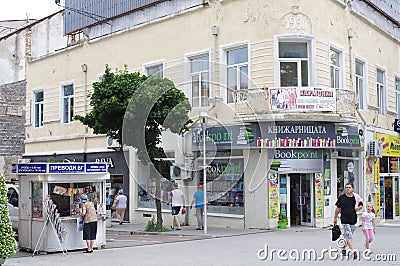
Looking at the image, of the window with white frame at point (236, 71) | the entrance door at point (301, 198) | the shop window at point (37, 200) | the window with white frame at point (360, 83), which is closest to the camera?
the shop window at point (37, 200)

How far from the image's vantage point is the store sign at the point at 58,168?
15.5 m

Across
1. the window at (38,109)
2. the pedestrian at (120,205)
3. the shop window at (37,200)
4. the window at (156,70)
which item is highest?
the window at (156,70)

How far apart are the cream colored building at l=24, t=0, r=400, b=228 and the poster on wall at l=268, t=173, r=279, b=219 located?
1.5 inches

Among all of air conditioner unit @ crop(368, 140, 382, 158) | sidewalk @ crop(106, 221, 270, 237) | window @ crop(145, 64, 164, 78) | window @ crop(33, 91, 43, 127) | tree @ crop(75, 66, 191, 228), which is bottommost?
sidewalk @ crop(106, 221, 270, 237)

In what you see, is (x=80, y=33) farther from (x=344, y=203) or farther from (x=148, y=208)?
(x=344, y=203)

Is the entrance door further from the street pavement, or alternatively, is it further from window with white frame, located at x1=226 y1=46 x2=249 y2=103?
window with white frame, located at x1=226 y1=46 x2=249 y2=103

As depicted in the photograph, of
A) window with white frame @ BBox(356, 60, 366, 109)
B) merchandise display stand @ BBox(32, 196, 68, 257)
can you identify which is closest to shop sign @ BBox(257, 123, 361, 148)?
window with white frame @ BBox(356, 60, 366, 109)

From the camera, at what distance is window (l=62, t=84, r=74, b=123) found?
31141 mm

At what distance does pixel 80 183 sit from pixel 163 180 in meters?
8.11

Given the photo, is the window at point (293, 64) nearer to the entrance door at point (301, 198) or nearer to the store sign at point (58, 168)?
the entrance door at point (301, 198)

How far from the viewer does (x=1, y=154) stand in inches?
1453

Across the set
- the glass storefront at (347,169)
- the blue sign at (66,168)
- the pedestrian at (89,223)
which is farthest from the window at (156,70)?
the pedestrian at (89,223)

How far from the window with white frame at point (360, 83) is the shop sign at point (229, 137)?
6.31m

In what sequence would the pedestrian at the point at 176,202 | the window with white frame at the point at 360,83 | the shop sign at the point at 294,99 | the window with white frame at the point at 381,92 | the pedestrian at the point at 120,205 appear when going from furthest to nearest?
the window with white frame at the point at 381,92 → the pedestrian at the point at 120,205 → the window with white frame at the point at 360,83 → the pedestrian at the point at 176,202 → the shop sign at the point at 294,99
